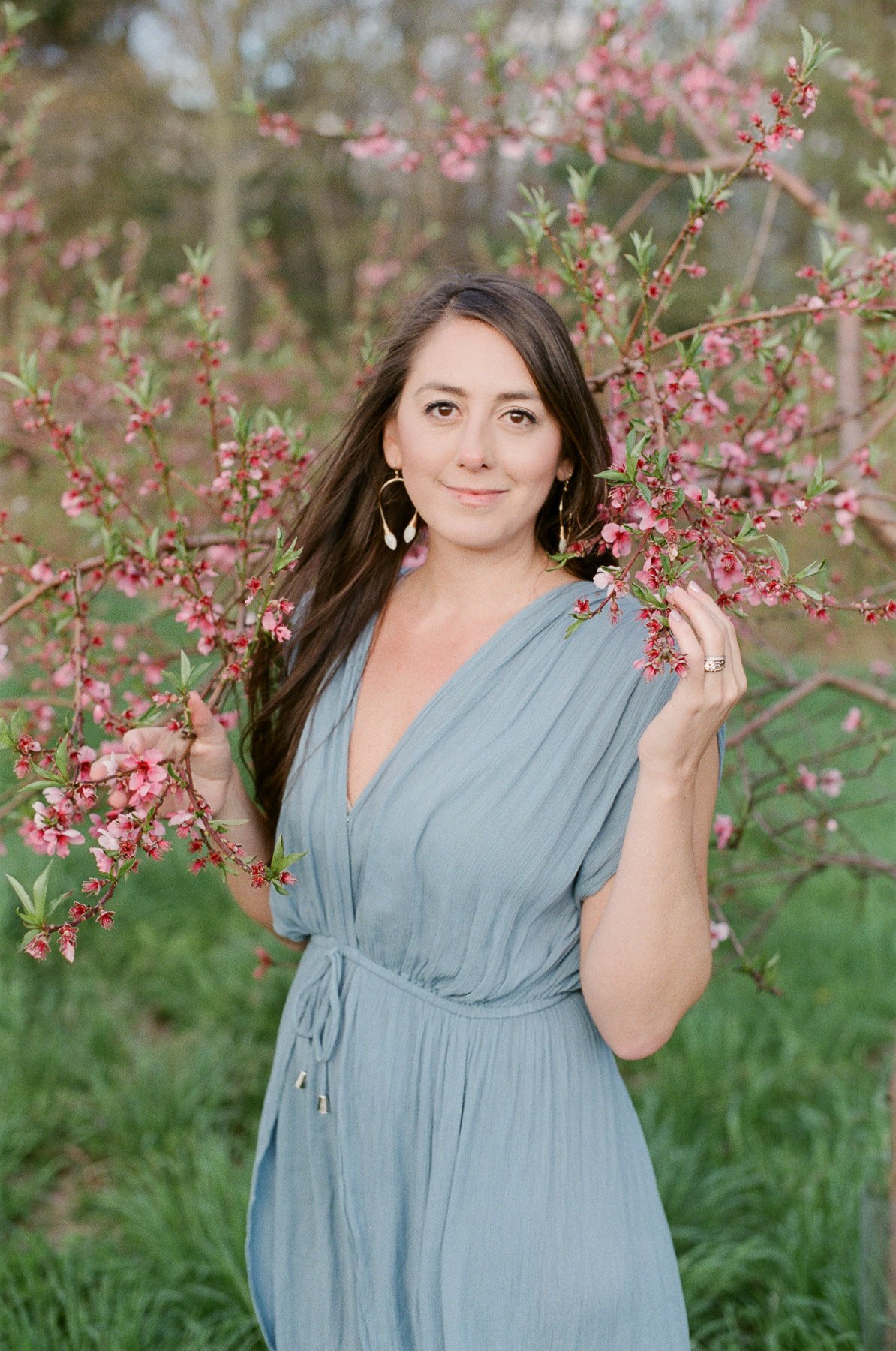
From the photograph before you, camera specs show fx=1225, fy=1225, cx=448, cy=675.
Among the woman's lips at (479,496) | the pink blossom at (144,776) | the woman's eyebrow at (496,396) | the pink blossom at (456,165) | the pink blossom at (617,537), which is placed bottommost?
the pink blossom at (144,776)

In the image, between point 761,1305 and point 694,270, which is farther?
point 761,1305

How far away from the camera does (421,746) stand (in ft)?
5.26

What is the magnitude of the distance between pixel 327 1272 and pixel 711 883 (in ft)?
3.51

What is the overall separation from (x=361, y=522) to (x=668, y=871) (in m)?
0.77

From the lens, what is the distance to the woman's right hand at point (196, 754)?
1.39 meters

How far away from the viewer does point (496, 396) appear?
5.20ft

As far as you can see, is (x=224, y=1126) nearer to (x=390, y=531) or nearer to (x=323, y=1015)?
(x=323, y=1015)

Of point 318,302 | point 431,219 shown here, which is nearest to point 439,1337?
point 431,219

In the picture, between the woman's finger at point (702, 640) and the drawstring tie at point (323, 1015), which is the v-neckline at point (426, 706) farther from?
the woman's finger at point (702, 640)

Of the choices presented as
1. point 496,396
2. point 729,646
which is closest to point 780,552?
point 729,646

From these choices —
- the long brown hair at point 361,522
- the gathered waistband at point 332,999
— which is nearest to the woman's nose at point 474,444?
the long brown hair at point 361,522

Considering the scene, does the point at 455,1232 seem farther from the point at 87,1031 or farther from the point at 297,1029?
the point at 87,1031

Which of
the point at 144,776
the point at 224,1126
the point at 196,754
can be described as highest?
the point at 196,754

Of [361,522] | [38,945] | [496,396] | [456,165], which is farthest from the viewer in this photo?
[456,165]
